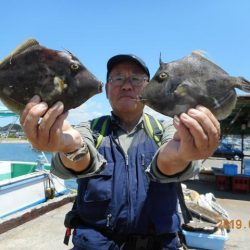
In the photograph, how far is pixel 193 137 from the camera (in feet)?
8.41

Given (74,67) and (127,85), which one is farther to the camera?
(127,85)

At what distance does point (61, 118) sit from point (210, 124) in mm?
1170

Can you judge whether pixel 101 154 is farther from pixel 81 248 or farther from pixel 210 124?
pixel 210 124

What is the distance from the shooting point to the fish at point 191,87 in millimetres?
2555

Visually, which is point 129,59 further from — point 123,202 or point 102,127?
point 123,202

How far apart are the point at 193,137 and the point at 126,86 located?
40.7 inches

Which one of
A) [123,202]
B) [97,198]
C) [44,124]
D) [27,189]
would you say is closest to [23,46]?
[44,124]

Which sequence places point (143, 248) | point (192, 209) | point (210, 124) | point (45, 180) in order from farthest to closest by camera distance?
point (45, 180), point (192, 209), point (143, 248), point (210, 124)

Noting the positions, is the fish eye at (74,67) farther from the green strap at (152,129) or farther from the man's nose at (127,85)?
the green strap at (152,129)

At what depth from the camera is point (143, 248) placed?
117 inches

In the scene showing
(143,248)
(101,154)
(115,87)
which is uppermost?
(115,87)

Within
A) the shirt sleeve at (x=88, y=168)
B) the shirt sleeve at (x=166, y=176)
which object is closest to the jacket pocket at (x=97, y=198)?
the shirt sleeve at (x=88, y=168)

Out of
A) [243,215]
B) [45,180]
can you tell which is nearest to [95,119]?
[243,215]

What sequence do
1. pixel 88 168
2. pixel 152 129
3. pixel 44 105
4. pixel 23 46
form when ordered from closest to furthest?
pixel 44 105 < pixel 23 46 < pixel 88 168 < pixel 152 129
